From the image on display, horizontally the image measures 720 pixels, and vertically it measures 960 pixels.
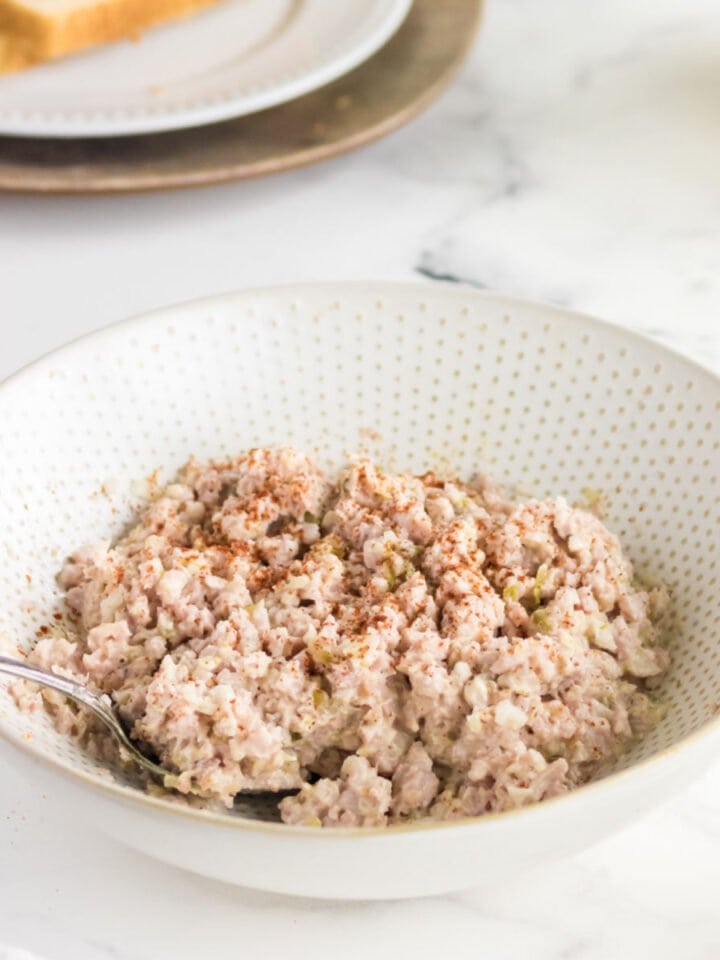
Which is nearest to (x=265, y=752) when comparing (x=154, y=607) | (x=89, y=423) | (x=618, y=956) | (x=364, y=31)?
(x=154, y=607)

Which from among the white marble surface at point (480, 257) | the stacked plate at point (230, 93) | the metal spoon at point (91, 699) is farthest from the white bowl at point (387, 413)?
the stacked plate at point (230, 93)

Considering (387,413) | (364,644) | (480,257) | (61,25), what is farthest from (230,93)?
(364,644)

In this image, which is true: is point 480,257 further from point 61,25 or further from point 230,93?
point 61,25

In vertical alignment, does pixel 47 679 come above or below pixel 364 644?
below

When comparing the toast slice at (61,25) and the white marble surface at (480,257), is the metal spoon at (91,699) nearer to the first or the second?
the white marble surface at (480,257)

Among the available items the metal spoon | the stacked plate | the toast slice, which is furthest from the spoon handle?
the toast slice

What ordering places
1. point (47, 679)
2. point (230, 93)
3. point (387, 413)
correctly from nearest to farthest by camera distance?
point (47, 679) → point (387, 413) → point (230, 93)

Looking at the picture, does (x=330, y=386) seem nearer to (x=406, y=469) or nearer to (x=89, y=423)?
(x=406, y=469)

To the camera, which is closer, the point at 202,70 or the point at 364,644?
the point at 364,644
